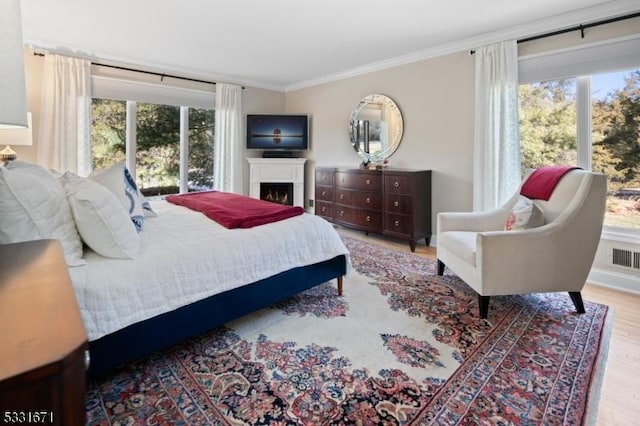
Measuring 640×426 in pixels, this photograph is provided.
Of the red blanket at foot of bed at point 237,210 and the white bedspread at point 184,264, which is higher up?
the red blanket at foot of bed at point 237,210

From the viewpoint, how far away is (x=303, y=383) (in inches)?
64.1

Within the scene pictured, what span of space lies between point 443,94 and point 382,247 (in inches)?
78.4

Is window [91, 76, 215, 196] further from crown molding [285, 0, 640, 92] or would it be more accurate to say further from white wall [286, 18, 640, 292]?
crown molding [285, 0, 640, 92]

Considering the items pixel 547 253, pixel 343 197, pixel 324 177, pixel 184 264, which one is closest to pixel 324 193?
pixel 324 177

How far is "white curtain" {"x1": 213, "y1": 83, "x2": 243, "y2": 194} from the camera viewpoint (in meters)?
5.48

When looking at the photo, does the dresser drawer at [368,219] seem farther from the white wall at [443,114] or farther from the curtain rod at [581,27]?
the curtain rod at [581,27]

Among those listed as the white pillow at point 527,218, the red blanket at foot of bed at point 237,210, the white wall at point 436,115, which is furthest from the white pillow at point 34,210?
the white wall at point 436,115

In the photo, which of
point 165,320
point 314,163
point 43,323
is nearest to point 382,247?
point 314,163

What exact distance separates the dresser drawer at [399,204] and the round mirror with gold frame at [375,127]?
34.4 inches

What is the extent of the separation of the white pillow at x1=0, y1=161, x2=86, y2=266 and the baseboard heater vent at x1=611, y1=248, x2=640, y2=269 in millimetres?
3989

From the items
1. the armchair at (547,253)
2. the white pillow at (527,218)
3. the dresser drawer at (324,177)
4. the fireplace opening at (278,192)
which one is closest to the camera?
the armchair at (547,253)

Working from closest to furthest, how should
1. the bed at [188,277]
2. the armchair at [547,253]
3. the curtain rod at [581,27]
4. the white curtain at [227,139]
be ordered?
the bed at [188,277], the armchair at [547,253], the curtain rod at [581,27], the white curtain at [227,139]

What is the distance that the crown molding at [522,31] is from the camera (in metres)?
2.87

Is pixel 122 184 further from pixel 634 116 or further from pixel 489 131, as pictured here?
pixel 634 116
